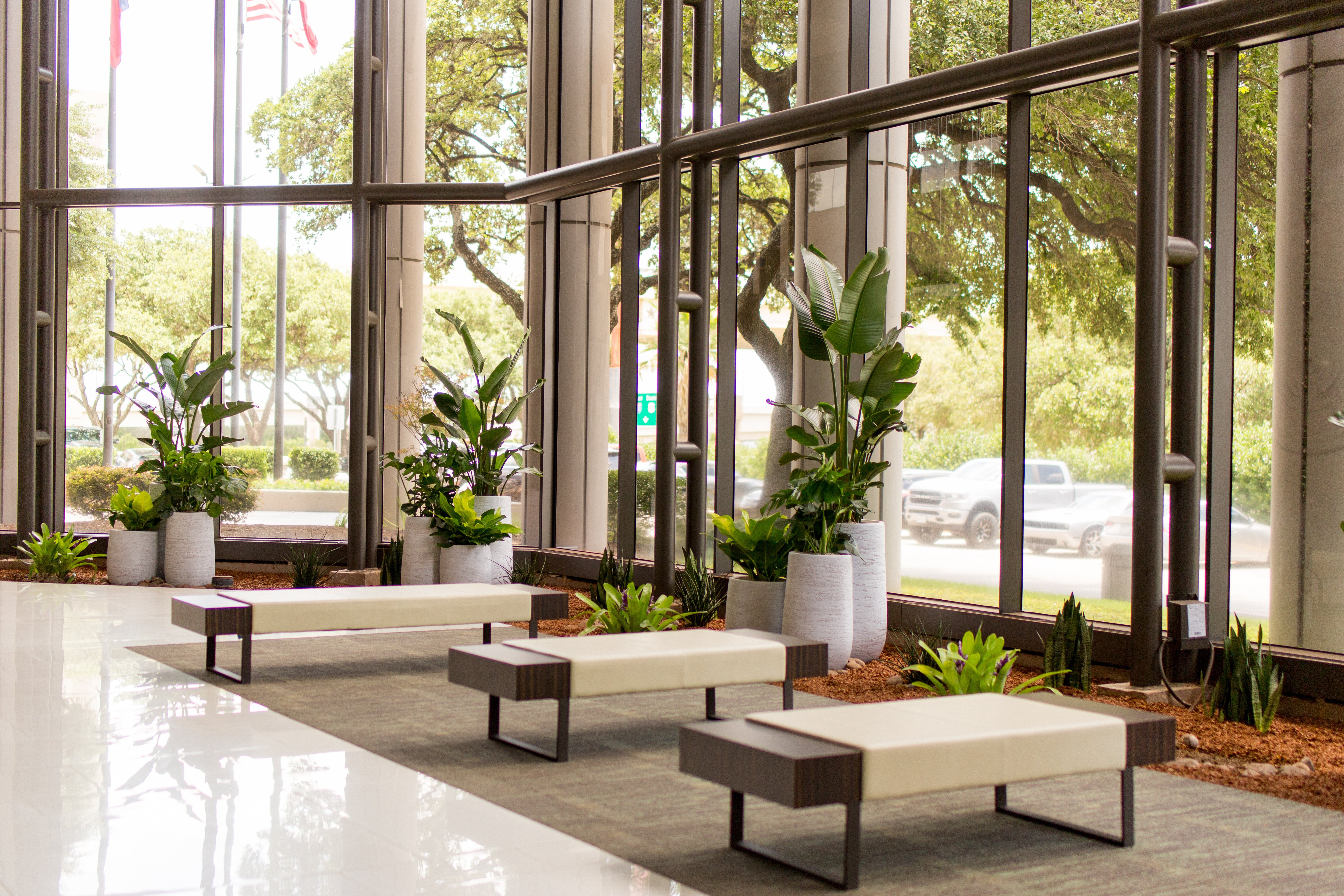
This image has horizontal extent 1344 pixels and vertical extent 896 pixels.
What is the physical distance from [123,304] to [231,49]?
264 cm

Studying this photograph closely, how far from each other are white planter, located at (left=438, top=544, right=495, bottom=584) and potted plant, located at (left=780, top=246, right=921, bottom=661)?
117 inches

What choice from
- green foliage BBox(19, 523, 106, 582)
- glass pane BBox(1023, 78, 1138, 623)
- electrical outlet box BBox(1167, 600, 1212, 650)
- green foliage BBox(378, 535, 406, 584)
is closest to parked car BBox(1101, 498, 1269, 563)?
electrical outlet box BBox(1167, 600, 1212, 650)

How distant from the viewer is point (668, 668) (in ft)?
15.2

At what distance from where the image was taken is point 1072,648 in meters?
5.87

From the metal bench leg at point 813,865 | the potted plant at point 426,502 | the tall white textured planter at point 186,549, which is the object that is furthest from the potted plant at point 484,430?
the metal bench leg at point 813,865

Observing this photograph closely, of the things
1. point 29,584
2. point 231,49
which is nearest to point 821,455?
point 29,584

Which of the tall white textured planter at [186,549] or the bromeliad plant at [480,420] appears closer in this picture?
the bromeliad plant at [480,420]

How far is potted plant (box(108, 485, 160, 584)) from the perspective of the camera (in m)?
10.2

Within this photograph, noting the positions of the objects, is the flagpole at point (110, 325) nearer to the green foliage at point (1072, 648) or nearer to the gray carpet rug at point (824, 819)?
the gray carpet rug at point (824, 819)

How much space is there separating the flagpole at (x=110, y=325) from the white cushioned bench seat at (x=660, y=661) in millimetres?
8194

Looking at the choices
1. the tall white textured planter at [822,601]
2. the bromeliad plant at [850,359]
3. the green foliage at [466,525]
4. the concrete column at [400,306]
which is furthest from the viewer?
the concrete column at [400,306]

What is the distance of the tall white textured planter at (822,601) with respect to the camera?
250 inches

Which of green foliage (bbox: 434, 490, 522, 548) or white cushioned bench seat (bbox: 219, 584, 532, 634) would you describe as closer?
white cushioned bench seat (bbox: 219, 584, 532, 634)

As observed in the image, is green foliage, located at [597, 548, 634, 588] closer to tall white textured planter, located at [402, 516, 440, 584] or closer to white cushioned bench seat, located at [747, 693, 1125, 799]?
tall white textured planter, located at [402, 516, 440, 584]
